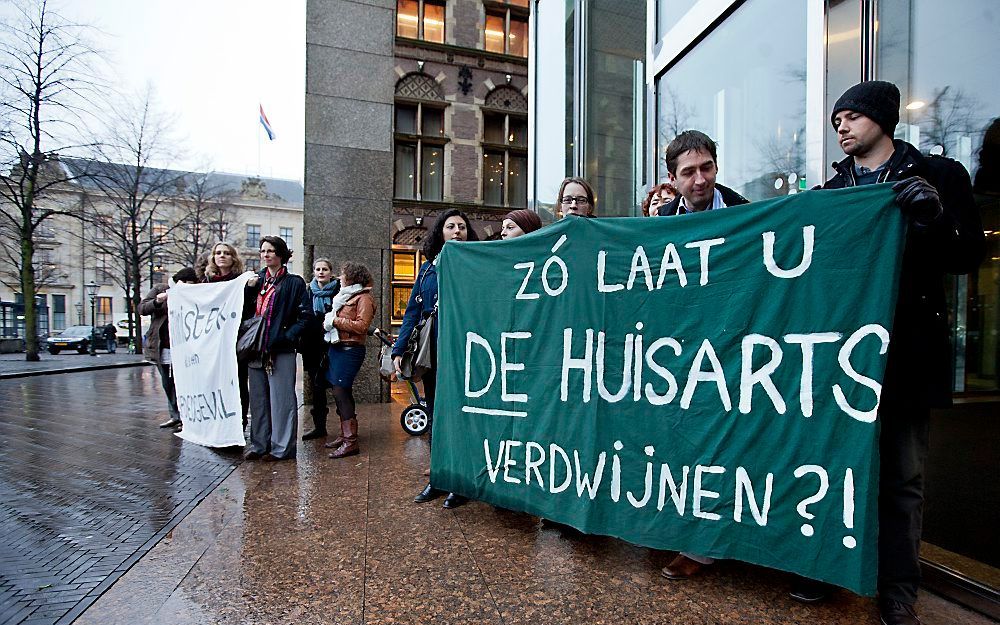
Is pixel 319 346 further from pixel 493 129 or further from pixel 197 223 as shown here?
pixel 197 223

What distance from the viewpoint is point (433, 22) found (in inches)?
732

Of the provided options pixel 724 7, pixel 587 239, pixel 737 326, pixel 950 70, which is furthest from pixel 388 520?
pixel 724 7

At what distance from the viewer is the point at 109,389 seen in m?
11.2

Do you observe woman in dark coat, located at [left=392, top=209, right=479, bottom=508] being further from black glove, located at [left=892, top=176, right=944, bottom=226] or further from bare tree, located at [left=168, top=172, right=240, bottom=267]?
bare tree, located at [left=168, top=172, right=240, bottom=267]

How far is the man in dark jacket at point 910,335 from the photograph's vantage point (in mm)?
2051

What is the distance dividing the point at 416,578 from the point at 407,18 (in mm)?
19750

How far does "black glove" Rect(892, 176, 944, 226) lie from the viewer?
191 cm

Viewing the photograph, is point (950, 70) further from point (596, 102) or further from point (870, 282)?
point (596, 102)

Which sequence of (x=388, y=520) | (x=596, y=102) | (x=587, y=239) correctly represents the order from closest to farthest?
(x=587, y=239) < (x=388, y=520) < (x=596, y=102)

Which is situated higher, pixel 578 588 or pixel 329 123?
pixel 329 123

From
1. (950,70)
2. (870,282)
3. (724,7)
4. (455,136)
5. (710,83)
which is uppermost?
(455,136)

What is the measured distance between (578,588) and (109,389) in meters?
12.4

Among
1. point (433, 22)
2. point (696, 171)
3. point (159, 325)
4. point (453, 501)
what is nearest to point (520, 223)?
point (696, 171)

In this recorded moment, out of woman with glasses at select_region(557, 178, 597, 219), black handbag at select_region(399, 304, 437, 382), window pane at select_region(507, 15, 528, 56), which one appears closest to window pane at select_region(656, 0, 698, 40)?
woman with glasses at select_region(557, 178, 597, 219)
